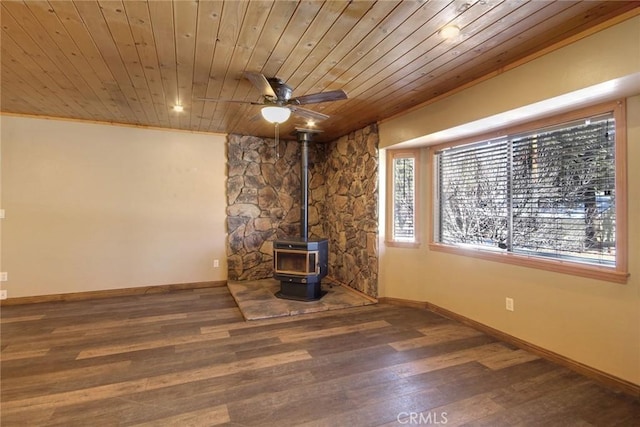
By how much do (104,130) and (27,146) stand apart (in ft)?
2.95

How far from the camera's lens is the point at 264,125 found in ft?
14.4

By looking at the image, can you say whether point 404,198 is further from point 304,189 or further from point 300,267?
point 300,267

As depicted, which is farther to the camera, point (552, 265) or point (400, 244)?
point (400, 244)

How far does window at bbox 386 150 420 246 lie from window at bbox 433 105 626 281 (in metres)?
0.41

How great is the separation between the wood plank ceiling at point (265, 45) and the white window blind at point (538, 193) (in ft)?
2.68

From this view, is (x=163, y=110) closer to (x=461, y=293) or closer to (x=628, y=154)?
(x=461, y=293)

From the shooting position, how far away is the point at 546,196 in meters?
2.70

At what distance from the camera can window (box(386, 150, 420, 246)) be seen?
3.97 metres

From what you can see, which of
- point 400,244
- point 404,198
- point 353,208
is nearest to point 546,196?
point 404,198

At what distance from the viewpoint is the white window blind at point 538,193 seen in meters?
2.34

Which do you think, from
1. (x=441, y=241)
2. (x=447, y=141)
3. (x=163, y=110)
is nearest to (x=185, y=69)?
(x=163, y=110)

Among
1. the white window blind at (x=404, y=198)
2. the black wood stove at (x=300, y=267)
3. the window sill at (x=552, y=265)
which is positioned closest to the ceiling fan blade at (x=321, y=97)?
the white window blind at (x=404, y=198)

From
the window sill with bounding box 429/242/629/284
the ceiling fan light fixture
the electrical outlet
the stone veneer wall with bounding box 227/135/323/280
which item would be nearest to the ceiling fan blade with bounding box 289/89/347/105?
the ceiling fan light fixture

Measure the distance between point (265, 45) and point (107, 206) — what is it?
3626mm
